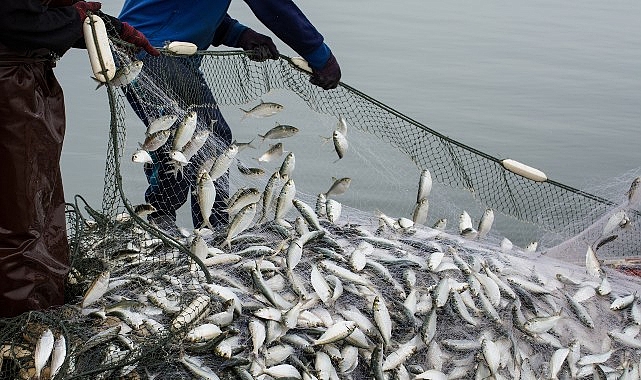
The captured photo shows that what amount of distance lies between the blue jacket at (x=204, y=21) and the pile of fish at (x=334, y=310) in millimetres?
1158

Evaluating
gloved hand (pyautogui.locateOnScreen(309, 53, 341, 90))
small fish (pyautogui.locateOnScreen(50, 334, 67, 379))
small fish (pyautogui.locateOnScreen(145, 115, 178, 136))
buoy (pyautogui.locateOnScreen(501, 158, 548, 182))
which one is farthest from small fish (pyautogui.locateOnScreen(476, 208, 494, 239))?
small fish (pyautogui.locateOnScreen(50, 334, 67, 379))

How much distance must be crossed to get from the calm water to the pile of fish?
392 centimetres

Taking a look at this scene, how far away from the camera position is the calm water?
33.2ft

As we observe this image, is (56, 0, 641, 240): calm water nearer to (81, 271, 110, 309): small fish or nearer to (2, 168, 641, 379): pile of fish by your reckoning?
(2, 168, 641, 379): pile of fish

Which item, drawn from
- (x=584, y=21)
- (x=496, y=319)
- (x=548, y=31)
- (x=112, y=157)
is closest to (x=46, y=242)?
(x=112, y=157)

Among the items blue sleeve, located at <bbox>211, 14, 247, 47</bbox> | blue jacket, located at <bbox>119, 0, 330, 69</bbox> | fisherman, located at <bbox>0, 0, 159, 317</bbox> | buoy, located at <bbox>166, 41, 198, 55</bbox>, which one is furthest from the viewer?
blue sleeve, located at <bbox>211, 14, 247, 47</bbox>

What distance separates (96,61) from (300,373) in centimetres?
145

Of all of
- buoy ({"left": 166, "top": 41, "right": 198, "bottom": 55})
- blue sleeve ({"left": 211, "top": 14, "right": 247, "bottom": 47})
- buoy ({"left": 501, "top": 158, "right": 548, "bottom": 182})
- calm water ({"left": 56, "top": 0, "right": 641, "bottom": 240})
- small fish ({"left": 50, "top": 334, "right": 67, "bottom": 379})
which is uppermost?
buoy ({"left": 166, "top": 41, "right": 198, "bottom": 55})

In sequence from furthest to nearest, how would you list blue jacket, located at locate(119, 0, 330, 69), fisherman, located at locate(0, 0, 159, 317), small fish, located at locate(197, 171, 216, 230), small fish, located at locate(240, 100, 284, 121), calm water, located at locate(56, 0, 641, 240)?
calm water, located at locate(56, 0, 641, 240) → blue jacket, located at locate(119, 0, 330, 69) → small fish, located at locate(240, 100, 284, 121) → small fish, located at locate(197, 171, 216, 230) → fisherman, located at locate(0, 0, 159, 317)

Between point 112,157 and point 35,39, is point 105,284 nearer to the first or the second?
point 112,157

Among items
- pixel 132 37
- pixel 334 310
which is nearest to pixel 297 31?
pixel 132 37

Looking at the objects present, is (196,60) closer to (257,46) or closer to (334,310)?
(257,46)

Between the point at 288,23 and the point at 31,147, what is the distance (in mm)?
2342

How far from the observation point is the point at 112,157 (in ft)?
12.8
